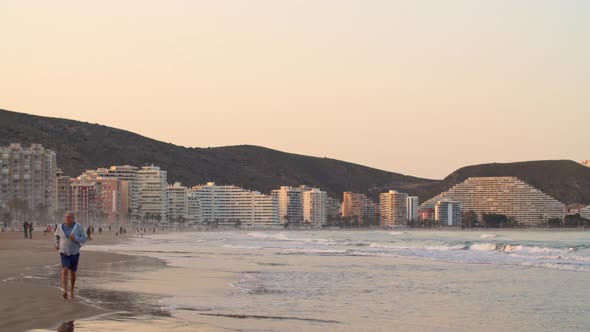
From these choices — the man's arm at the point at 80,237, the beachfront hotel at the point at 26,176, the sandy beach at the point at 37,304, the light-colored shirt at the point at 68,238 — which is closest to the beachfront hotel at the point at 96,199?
the beachfront hotel at the point at 26,176

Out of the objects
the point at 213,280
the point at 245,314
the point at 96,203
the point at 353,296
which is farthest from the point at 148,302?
the point at 96,203

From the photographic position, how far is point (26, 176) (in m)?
162

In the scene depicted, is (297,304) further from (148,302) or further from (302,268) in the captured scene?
(302,268)

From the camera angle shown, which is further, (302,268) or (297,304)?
(302,268)

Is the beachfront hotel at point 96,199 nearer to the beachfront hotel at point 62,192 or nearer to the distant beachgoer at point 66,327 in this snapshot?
the beachfront hotel at point 62,192

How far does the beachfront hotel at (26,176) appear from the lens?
528 ft

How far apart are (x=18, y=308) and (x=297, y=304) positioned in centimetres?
532

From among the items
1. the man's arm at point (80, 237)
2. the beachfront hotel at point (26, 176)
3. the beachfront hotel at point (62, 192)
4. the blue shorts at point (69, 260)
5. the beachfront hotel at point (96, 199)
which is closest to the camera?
the man's arm at point (80, 237)

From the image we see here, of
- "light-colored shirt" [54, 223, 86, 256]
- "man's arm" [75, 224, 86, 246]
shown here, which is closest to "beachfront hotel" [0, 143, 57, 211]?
"light-colored shirt" [54, 223, 86, 256]

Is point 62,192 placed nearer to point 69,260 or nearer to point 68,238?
point 69,260

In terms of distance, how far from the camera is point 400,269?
2752 cm

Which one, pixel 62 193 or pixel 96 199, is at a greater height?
pixel 62 193

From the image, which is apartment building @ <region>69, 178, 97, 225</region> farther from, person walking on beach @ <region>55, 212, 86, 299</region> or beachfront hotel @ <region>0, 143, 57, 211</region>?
person walking on beach @ <region>55, 212, 86, 299</region>

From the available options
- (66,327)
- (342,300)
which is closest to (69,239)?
(66,327)
